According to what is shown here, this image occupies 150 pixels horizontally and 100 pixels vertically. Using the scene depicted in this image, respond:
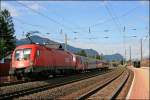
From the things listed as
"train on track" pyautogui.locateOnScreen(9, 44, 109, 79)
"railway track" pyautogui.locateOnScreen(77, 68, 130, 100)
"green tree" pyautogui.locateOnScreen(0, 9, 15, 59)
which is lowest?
"railway track" pyautogui.locateOnScreen(77, 68, 130, 100)

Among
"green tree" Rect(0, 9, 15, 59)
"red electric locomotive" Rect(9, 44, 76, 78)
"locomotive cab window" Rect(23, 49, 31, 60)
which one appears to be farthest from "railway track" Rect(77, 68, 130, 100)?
"green tree" Rect(0, 9, 15, 59)

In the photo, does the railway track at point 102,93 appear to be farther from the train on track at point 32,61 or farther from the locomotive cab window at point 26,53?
the locomotive cab window at point 26,53

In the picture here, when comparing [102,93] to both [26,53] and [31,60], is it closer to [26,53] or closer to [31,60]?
[31,60]

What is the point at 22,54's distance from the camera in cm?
3164

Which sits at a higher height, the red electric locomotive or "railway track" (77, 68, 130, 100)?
the red electric locomotive

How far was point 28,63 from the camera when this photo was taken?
3066 cm

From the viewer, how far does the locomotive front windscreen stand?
102 feet

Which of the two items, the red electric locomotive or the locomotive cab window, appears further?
the locomotive cab window

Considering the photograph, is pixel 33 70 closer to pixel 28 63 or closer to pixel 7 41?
pixel 28 63

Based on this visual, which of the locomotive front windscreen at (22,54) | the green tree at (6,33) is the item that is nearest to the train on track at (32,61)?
the locomotive front windscreen at (22,54)

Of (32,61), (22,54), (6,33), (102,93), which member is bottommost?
(102,93)

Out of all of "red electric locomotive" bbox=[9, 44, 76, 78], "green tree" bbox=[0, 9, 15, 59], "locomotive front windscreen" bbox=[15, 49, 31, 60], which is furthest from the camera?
"green tree" bbox=[0, 9, 15, 59]

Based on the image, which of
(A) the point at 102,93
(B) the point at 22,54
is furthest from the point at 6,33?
(A) the point at 102,93

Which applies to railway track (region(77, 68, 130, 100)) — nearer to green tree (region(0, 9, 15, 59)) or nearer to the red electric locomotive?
the red electric locomotive
